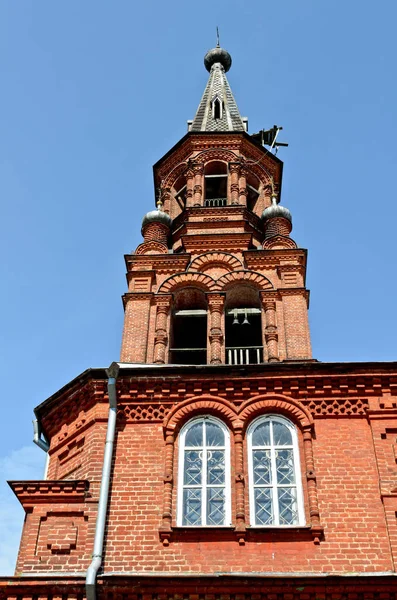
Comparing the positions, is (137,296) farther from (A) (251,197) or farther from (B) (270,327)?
(A) (251,197)

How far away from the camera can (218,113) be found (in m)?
27.3

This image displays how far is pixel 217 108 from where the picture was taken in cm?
2758

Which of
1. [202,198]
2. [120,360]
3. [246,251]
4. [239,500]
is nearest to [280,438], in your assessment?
[239,500]

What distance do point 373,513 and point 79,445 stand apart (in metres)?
5.02

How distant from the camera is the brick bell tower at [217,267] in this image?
679 inches

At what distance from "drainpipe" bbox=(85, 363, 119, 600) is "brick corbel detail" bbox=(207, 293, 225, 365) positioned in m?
3.14

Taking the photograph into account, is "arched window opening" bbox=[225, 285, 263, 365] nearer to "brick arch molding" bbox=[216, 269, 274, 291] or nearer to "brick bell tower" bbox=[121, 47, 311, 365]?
"brick bell tower" bbox=[121, 47, 311, 365]

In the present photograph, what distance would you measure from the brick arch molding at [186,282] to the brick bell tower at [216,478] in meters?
1.05

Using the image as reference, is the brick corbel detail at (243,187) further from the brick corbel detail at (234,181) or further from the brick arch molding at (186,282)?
the brick arch molding at (186,282)

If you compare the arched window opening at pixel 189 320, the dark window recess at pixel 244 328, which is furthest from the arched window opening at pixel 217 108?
the dark window recess at pixel 244 328

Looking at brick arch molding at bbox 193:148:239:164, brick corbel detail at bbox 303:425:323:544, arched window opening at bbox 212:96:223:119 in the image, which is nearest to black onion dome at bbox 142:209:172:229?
brick arch molding at bbox 193:148:239:164

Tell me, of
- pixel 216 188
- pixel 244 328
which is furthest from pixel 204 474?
pixel 216 188

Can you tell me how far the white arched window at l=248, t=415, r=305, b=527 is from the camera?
12258 mm

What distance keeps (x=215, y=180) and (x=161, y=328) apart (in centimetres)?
753
